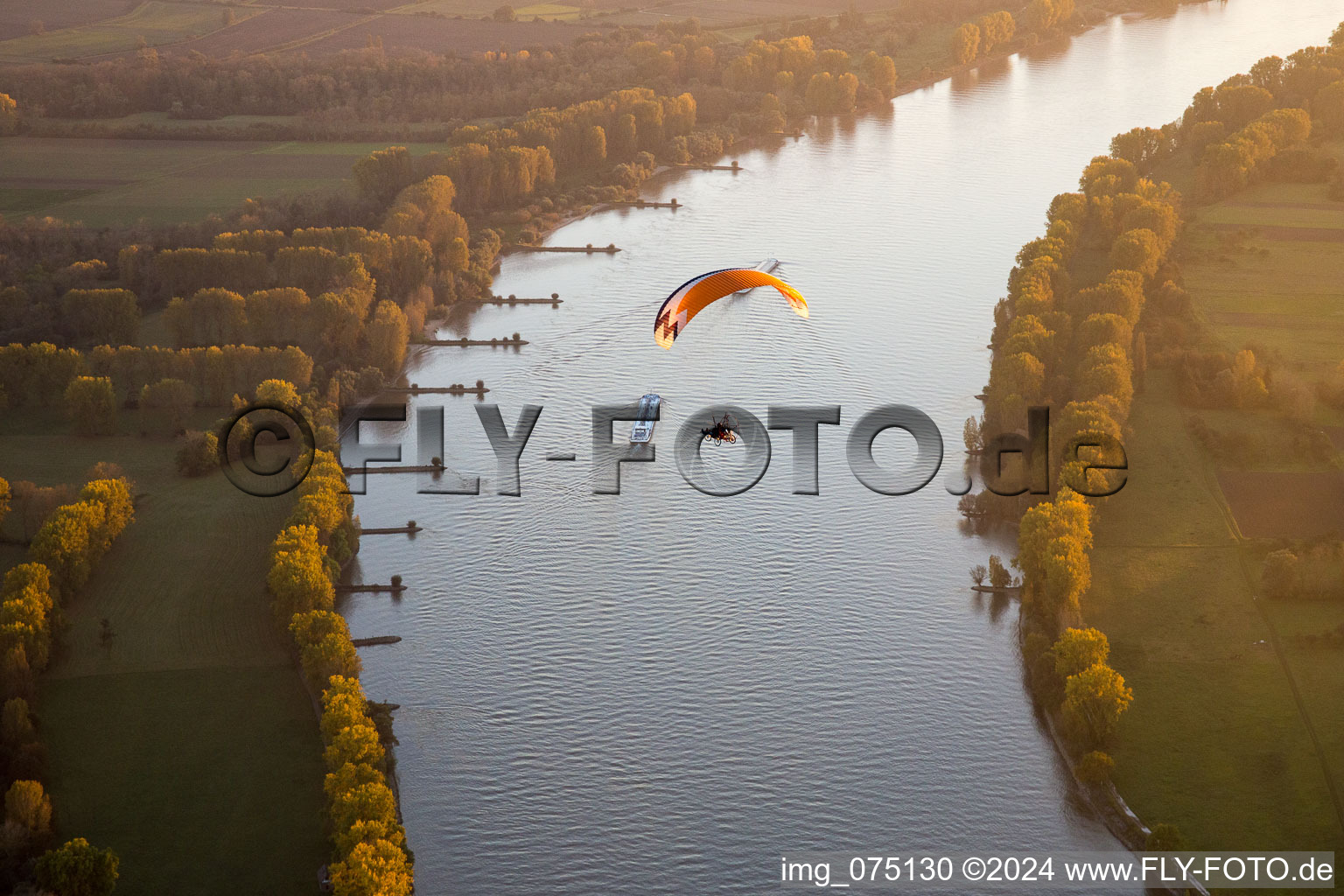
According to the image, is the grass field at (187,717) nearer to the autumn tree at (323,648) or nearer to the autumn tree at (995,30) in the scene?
the autumn tree at (323,648)

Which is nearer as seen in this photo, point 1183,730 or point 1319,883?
point 1319,883

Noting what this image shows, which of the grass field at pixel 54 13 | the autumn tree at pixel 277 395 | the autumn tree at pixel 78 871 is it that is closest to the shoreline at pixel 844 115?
the autumn tree at pixel 277 395

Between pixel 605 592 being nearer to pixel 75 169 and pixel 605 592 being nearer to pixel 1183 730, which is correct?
pixel 1183 730

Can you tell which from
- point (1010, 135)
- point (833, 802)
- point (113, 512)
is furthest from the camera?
point (1010, 135)

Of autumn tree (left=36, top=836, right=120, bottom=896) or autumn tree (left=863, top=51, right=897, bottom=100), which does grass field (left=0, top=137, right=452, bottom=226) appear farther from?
autumn tree (left=36, top=836, right=120, bottom=896)

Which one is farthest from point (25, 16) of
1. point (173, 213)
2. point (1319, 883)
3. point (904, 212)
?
point (1319, 883)

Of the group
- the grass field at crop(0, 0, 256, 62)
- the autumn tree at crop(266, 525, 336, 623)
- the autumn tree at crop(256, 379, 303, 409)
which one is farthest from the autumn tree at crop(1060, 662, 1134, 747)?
the grass field at crop(0, 0, 256, 62)
